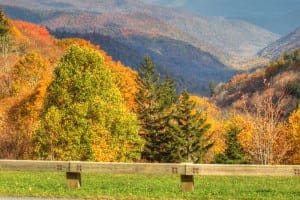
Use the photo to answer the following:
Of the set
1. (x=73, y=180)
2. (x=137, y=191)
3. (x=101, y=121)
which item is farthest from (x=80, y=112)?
(x=137, y=191)

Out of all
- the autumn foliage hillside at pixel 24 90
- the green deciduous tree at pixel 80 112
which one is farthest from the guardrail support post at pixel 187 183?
the autumn foliage hillside at pixel 24 90

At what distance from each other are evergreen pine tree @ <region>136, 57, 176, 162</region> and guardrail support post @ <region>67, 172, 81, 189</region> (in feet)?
156

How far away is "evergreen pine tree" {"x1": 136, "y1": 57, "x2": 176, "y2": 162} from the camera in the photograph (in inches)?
2758

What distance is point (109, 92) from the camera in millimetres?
49719

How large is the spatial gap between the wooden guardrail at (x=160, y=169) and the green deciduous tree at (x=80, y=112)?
26247 mm

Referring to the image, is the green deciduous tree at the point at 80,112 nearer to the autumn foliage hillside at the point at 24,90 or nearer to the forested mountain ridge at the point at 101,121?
the forested mountain ridge at the point at 101,121

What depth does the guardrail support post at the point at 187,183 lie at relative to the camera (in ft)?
65.2

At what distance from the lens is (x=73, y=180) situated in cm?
2083

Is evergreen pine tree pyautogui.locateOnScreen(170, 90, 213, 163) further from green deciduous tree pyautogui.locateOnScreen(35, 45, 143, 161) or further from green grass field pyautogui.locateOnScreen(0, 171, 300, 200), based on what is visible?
green grass field pyautogui.locateOnScreen(0, 171, 300, 200)

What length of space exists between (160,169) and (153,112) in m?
56.5

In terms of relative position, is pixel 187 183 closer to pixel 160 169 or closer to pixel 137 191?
pixel 160 169

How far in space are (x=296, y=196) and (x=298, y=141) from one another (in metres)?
67.4

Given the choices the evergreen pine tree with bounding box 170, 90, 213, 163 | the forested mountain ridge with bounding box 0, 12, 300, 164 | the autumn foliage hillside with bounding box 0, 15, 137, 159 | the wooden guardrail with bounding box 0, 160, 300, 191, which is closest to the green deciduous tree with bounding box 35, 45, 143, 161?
the forested mountain ridge with bounding box 0, 12, 300, 164

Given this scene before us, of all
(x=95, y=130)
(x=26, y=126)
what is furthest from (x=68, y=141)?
(x=26, y=126)
